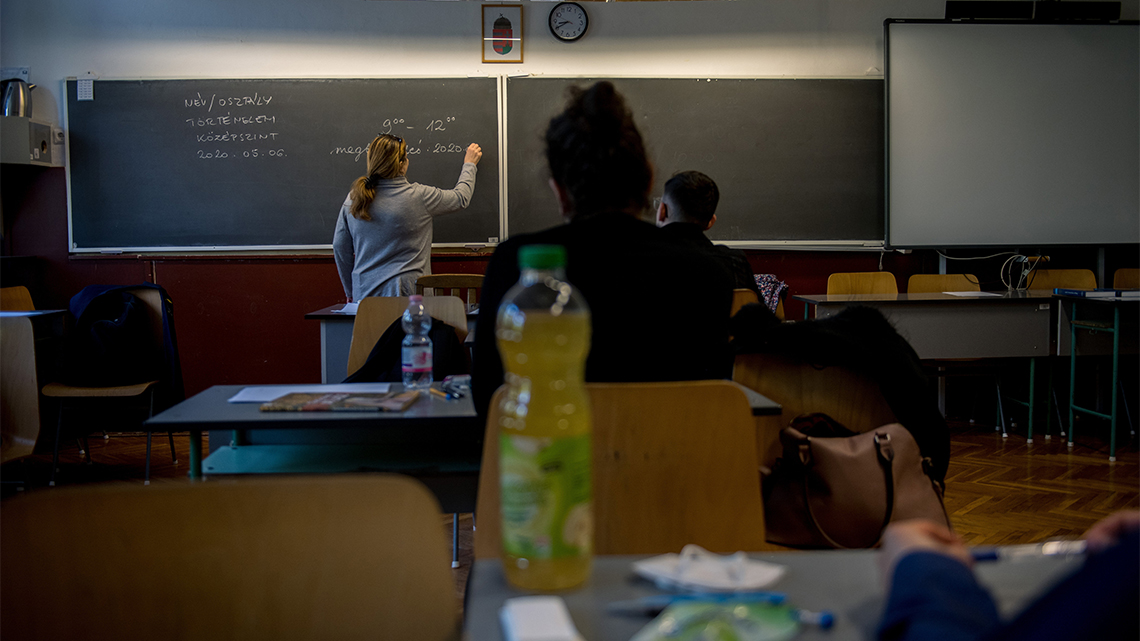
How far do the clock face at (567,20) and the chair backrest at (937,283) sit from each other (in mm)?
2439

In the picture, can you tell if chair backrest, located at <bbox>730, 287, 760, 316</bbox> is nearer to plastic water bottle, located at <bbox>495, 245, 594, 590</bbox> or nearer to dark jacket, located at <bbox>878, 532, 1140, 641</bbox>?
plastic water bottle, located at <bbox>495, 245, 594, 590</bbox>

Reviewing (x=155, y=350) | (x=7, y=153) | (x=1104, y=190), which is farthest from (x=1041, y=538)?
(x=7, y=153)

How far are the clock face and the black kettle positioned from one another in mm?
2982

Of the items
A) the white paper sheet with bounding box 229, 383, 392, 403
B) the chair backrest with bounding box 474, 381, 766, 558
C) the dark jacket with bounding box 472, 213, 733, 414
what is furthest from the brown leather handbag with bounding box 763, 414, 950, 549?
the white paper sheet with bounding box 229, 383, 392, 403

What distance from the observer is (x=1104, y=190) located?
4695 mm

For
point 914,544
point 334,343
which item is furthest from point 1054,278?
point 914,544

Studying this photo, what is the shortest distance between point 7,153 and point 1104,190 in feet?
20.7

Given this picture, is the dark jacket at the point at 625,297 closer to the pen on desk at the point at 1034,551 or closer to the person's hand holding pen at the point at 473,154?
the pen on desk at the point at 1034,551

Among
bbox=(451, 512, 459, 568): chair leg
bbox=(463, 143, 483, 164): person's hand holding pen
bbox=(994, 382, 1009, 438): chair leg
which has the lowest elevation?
bbox=(451, 512, 459, 568): chair leg

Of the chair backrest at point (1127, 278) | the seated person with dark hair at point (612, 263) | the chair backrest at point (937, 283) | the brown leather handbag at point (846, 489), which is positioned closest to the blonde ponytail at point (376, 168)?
the seated person with dark hair at point (612, 263)

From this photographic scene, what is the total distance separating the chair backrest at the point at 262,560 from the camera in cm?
64

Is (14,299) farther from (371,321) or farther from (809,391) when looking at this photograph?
(809,391)

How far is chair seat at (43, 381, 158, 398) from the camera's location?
3.29m

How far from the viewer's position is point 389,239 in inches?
152
